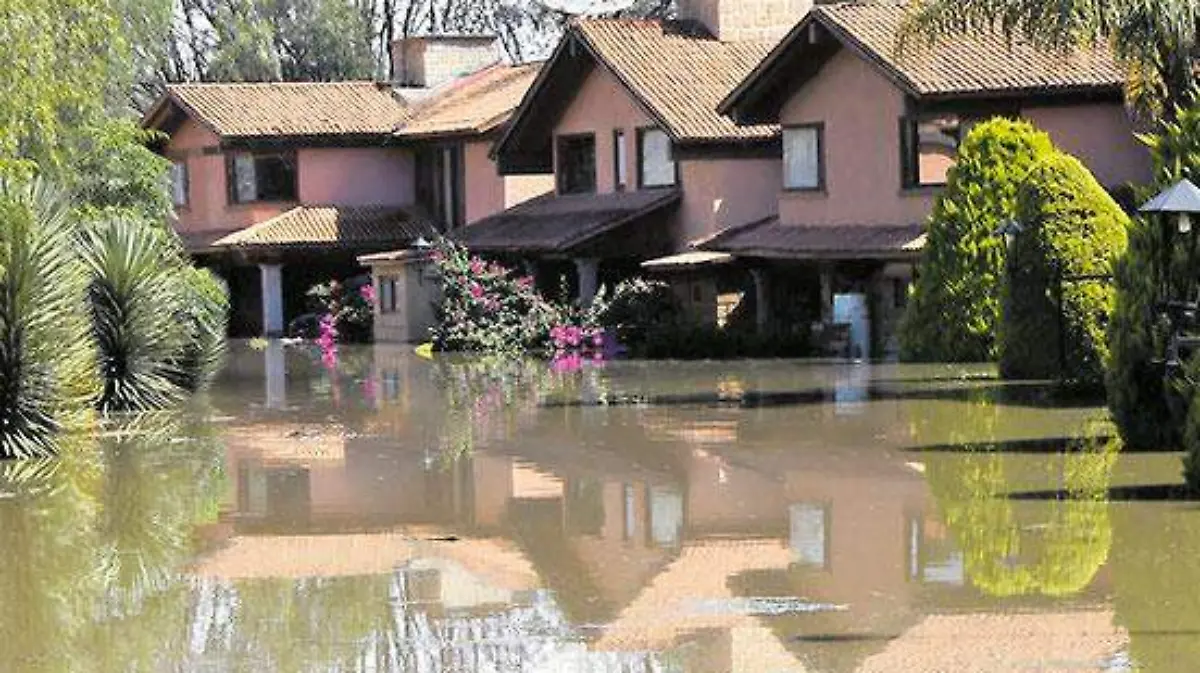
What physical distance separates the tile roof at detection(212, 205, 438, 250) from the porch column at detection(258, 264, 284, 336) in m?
1.02

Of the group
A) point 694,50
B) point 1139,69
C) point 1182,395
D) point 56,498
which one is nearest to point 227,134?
point 694,50

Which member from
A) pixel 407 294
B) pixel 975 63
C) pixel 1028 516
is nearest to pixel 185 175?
pixel 407 294

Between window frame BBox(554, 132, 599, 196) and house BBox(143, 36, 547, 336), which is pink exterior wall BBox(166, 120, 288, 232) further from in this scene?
window frame BBox(554, 132, 599, 196)

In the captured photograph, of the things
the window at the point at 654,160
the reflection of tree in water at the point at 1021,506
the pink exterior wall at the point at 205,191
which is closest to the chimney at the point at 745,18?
the window at the point at 654,160

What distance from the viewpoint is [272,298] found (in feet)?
191

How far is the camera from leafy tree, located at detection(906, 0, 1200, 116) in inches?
1091

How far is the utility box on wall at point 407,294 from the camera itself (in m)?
51.4

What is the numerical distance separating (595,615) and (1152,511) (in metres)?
5.39

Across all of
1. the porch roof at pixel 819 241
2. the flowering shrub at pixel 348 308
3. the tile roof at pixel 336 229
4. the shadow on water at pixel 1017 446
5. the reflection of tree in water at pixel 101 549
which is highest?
the tile roof at pixel 336 229

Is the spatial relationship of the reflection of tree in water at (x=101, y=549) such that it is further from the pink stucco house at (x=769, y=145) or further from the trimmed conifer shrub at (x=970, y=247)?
the pink stucco house at (x=769, y=145)

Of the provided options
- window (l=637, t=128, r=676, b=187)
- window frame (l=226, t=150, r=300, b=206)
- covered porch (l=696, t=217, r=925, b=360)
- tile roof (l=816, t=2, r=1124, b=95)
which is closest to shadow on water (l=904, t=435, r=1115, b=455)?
tile roof (l=816, t=2, r=1124, b=95)

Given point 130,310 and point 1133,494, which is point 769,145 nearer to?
point 130,310

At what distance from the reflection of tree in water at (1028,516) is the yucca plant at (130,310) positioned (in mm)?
12085

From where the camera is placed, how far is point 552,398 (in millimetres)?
32469
